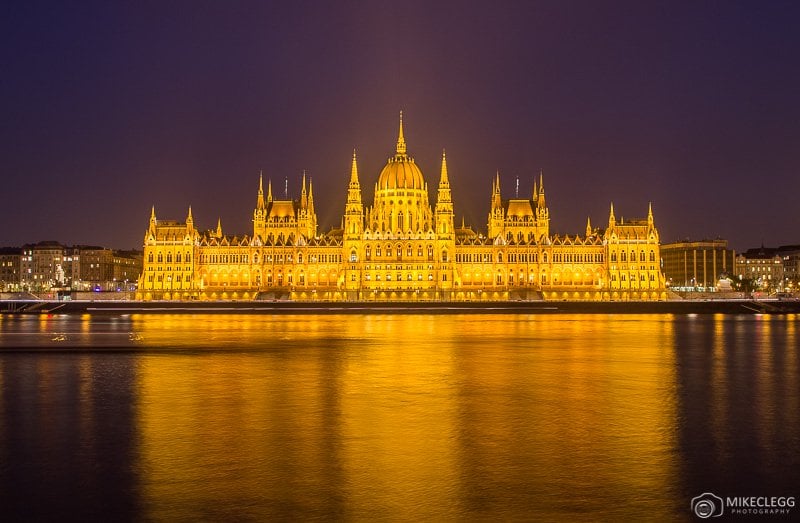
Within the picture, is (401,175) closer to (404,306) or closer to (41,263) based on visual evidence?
(404,306)

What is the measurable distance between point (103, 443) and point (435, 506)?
7.98 m

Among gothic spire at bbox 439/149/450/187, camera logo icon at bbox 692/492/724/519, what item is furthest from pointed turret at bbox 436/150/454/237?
camera logo icon at bbox 692/492/724/519

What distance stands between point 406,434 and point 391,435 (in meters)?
0.34

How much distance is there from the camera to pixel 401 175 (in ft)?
440

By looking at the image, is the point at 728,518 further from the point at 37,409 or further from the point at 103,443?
the point at 37,409

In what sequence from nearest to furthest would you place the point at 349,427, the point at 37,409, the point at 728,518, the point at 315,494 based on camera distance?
the point at 728,518
the point at 315,494
the point at 349,427
the point at 37,409

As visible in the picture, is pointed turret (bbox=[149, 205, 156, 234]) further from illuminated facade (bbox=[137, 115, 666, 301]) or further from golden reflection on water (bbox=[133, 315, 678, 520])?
golden reflection on water (bbox=[133, 315, 678, 520])

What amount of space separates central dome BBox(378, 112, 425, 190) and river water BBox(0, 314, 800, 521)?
99.8 m

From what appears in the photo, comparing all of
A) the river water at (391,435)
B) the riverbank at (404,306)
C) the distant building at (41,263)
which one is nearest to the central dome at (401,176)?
the riverbank at (404,306)

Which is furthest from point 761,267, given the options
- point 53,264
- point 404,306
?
point 53,264

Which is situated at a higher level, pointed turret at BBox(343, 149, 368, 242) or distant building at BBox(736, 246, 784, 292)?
pointed turret at BBox(343, 149, 368, 242)

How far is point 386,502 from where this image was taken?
12.4 meters

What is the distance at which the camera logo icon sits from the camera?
39.1 feet

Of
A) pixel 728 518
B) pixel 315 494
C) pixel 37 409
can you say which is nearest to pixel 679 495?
pixel 728 518
